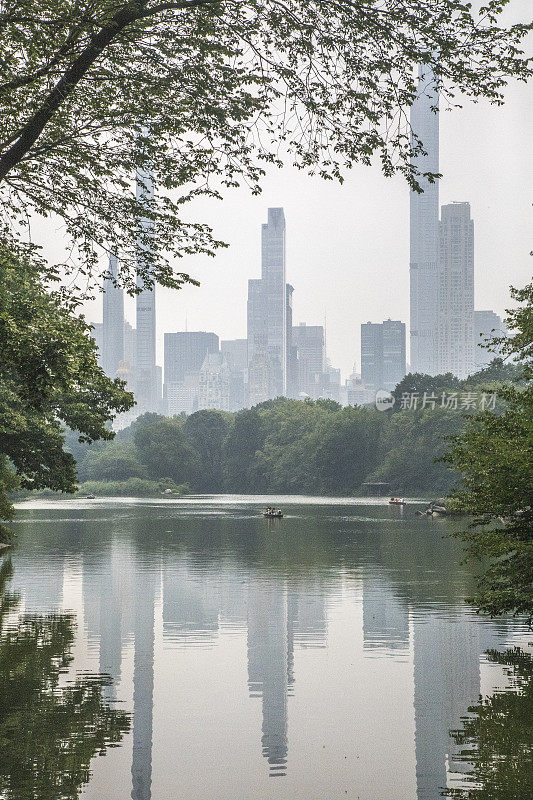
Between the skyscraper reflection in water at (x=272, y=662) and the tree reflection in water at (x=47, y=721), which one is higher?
the tree reflection in water at (x=47, y=721)

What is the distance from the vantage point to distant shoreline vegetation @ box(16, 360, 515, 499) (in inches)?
4779

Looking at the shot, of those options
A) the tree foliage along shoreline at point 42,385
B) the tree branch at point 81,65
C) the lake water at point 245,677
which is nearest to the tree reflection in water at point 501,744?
the lake water at point 245,677

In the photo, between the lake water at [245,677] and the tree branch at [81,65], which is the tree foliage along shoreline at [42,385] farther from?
the lake water at [245,677]

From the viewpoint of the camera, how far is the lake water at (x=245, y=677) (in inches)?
423

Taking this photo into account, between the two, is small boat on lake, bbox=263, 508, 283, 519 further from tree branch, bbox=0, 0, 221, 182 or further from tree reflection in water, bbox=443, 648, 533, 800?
tree branch, bbox=0, 0, 221, 182

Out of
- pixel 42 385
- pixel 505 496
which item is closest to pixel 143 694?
pixel 42 385

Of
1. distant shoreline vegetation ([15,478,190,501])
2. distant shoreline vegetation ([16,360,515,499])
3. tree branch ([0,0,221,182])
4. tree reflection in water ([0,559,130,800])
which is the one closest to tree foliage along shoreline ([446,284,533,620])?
tree reflection in water ([0,559,130,800])

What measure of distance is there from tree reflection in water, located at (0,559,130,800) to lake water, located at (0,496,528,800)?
40 mm

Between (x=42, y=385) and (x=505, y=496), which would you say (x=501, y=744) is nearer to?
(x=505, y=496)

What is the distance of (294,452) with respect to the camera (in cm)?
14638

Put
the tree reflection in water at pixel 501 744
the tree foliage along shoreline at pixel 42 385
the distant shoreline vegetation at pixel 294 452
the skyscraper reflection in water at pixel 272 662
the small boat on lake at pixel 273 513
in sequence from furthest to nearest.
Result: 1. the distant shoreline vegetation at pixel 294 452
2. the small boat on lake at pixel 273 513
3. the tree foliage along shoreline at pixel 42 385
4. the skyscraper reflection in water at pixel 272 662
5. the tree reflection in water at pixel 501 744

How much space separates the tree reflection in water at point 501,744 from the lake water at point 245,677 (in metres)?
0.24

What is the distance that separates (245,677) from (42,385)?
21.0 ft

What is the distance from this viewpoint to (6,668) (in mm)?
15695
